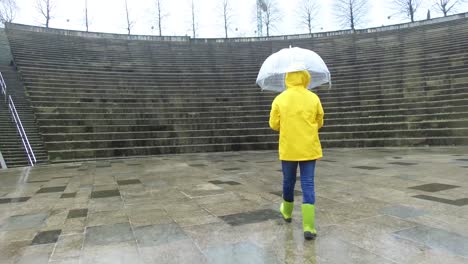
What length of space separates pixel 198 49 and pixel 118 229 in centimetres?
2110

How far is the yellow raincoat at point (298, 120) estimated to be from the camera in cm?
342

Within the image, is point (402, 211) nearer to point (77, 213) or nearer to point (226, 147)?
point (77, 213)

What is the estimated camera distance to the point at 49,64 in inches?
688

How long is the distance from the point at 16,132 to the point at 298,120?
40.2 feet

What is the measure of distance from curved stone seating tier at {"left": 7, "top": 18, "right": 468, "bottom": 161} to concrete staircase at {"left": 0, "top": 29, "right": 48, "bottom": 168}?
536mm

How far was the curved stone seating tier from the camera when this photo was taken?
12.4m

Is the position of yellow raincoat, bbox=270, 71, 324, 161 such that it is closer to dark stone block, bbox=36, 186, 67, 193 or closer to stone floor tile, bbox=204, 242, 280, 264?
stone floor tile, bbox=204, 242, 280, 264

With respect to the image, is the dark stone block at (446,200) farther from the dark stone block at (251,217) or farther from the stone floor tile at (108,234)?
the stone floor tile at (108,234)

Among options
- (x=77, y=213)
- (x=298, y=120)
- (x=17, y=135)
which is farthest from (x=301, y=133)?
(x=17, y=135)

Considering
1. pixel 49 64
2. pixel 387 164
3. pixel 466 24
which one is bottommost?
pixel 387 164

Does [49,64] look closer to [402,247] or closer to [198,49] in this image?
[198,49]

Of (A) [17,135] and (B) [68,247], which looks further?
(A) [17,135]

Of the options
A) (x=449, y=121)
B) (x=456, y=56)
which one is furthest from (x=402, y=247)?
(x=456, y=56)

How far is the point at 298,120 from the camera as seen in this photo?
11.3 ft
